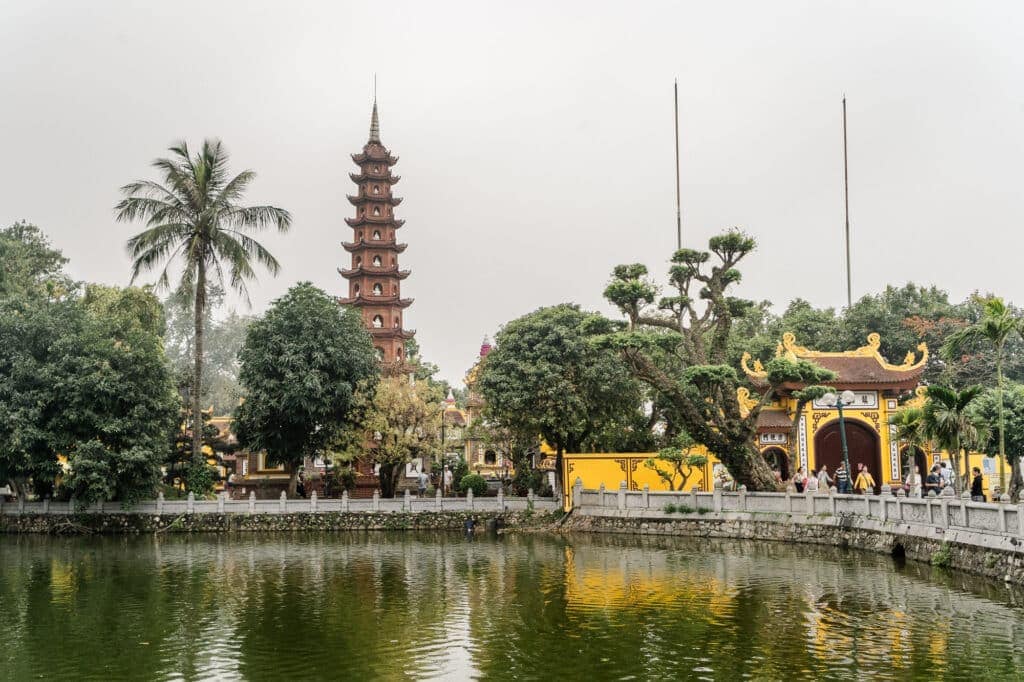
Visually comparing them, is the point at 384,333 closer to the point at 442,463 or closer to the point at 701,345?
the point at 442,463

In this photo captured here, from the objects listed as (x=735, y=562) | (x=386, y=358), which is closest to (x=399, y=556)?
(x=735, y=562)

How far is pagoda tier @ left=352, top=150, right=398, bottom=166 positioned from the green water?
86.2 ft

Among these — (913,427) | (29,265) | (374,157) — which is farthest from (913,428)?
(29,265)

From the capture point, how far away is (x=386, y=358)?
4438 centimetres

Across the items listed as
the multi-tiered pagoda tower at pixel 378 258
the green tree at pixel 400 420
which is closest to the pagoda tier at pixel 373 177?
the multi-tiered pagoda tower at pixel 378 258

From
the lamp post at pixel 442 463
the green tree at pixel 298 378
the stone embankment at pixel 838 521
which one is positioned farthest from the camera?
the lamp post at pixel 442 463

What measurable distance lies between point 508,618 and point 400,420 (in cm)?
2049

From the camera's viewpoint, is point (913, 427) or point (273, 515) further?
point (273, 515)

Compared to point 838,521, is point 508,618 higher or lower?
lower

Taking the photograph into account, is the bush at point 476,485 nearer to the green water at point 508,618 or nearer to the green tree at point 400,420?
the green tree at point 400,420

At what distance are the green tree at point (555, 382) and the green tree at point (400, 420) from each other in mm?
2882

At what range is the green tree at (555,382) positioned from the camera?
3219cm

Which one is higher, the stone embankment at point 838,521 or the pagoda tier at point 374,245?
the pagoda tier at point 374,245

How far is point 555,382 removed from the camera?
3222cm
